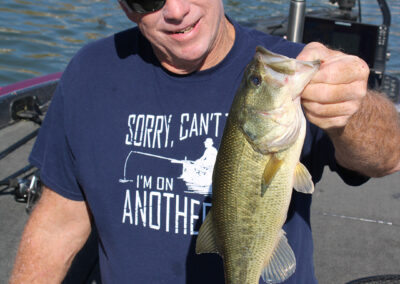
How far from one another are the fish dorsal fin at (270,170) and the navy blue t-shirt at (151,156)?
358 millimetres

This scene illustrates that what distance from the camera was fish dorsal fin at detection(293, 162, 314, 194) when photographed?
1.63 metres

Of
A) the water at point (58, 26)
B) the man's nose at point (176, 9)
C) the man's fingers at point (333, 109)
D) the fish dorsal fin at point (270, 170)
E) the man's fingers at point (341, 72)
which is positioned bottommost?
the water at point (58, 26)

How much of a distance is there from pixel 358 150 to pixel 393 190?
8.72ft

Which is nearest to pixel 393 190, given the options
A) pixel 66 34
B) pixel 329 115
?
pixel 329 115

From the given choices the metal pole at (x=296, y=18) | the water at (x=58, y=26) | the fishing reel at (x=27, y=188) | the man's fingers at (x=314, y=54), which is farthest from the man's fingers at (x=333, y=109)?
the water at (x=58, y=26)

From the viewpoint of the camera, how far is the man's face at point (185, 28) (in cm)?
190

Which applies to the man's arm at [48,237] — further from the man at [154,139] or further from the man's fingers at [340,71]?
the man's fingers at [340,71]

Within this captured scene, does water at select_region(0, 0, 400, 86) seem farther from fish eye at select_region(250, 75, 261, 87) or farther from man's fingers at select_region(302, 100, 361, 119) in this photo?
man's fingers at select_region(302, 100, 361, 119)

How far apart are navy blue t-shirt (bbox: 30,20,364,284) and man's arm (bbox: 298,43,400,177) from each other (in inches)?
5.7

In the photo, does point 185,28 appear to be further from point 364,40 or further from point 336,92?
point 364,40

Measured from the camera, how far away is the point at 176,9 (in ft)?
6.21

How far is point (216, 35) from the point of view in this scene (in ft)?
6.49

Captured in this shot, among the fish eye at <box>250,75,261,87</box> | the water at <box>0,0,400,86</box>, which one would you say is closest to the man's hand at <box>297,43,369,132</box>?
the fish eye at <box>250,75,261,87</box>

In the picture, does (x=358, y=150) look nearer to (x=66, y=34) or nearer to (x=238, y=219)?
(x=238, y=219)
